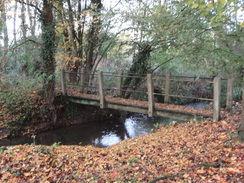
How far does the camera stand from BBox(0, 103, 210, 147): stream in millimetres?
8586

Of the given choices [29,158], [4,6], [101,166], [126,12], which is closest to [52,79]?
[4,6]

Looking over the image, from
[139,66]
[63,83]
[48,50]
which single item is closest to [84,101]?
[63,83]

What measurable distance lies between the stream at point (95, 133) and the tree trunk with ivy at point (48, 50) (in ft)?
5.69

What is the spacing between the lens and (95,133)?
31.9 ft

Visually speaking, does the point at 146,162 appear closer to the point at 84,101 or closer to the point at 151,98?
the point at 151,98

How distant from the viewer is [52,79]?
32.1 ft

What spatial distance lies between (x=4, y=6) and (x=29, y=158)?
787cm

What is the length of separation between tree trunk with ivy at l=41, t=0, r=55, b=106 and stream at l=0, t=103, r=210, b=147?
1734 millimetres

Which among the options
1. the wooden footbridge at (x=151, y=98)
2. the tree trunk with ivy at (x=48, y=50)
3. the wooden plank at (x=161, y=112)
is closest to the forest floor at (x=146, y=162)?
the wooden footbridge at (x=151, y=98)

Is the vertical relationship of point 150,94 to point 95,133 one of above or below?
above

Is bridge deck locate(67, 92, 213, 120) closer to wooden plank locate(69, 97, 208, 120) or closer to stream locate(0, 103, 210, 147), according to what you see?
wooden plank locate(69, 97, 208, 120)

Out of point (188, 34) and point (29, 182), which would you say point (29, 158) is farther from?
point (188, 34)

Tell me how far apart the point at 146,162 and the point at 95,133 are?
5.67 metres

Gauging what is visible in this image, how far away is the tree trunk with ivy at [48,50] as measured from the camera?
9.39 metres
